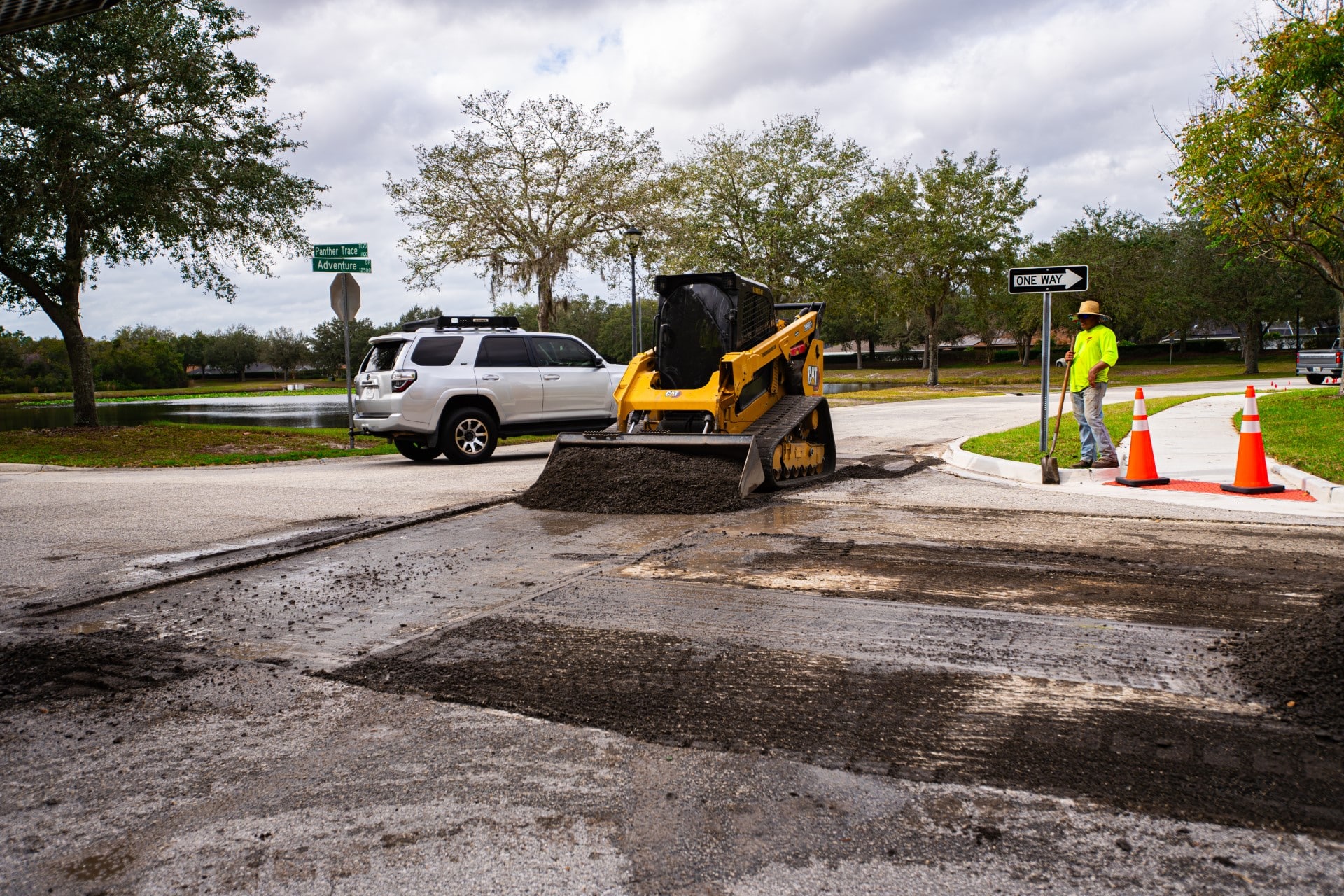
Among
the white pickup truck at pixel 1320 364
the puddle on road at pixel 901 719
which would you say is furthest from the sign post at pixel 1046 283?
the white pickup truck at pixel 1320 364

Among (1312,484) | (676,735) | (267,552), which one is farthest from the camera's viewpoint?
(1312,484)

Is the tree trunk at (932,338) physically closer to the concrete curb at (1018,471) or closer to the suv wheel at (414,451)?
the concrete curb at (1018,471)

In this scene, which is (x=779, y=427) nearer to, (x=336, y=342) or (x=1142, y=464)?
(x=1142, y=464)

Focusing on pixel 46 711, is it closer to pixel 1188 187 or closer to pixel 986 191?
pixel 1188 187

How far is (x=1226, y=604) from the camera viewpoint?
504cm

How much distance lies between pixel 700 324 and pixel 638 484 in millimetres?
2229

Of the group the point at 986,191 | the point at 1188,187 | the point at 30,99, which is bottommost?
the point at 1188,187

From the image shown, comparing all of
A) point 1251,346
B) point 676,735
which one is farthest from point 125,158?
point 1251,346

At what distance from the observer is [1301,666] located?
3.81 m

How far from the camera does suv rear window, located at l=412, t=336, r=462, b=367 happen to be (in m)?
13.8

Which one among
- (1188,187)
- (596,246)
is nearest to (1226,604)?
(1188,187)

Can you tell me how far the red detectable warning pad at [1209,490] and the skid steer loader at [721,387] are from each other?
11.2 ft

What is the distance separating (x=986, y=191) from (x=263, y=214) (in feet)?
107

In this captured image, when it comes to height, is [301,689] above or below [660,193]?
below
